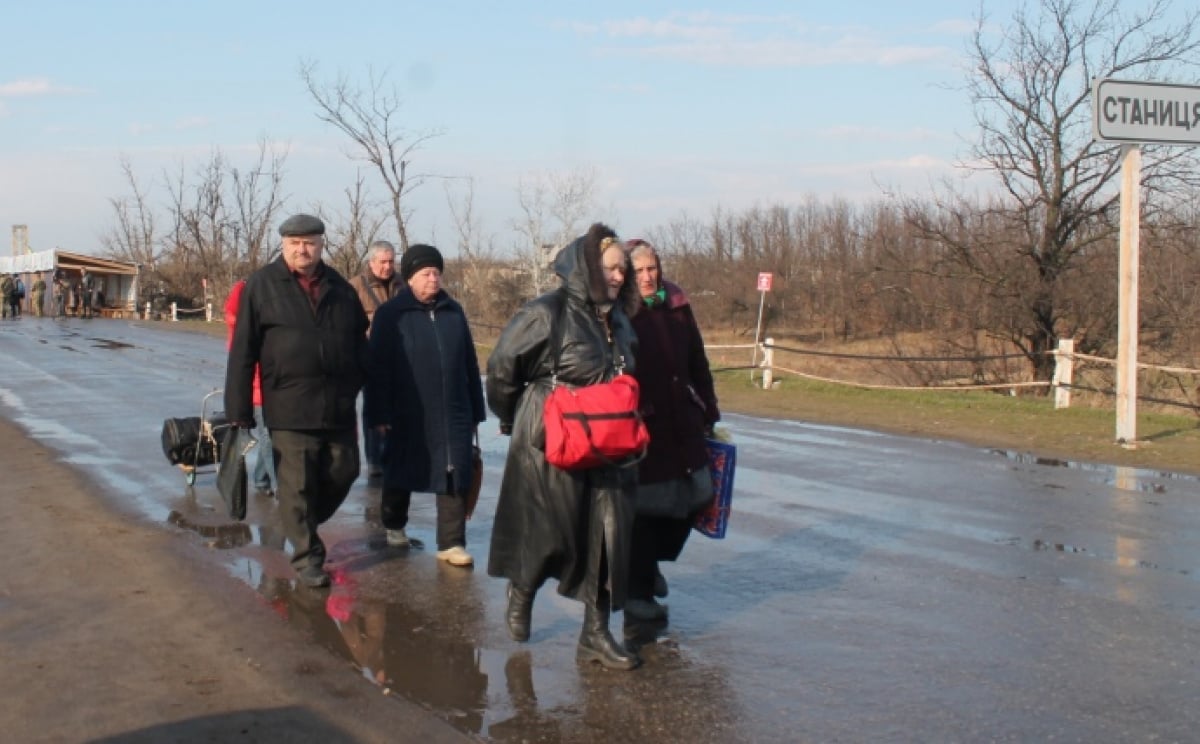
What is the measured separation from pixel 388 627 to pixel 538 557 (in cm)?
104

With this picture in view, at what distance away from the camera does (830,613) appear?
6.22 m

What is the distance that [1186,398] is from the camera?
2294cm

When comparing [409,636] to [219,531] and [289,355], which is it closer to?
[289,355]

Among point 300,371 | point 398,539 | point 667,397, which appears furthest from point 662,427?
point 398,539

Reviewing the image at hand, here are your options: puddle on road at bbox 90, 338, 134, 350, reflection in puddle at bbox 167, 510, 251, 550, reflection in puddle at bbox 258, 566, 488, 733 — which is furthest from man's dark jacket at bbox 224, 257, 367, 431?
puddle on road at bbox 90, 338, 134, 350

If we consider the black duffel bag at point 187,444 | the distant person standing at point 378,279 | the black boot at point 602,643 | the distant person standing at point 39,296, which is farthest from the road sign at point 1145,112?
the distant person standing at point 39,296

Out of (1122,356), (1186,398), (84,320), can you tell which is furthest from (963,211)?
(84,320)

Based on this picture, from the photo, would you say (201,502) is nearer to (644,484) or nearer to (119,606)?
(119,606)

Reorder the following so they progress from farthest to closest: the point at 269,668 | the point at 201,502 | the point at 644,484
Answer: the point at 201,502 → the point at 644,484 → the point at 269,668

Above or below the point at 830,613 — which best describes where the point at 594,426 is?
above

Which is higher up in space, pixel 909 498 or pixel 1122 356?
pixel 1122 356

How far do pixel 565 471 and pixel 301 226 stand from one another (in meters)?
2.38

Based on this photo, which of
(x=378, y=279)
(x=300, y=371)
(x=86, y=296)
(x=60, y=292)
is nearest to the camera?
(x=300, y=371)

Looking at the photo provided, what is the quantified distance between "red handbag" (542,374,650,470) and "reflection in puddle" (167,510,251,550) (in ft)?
11.3
